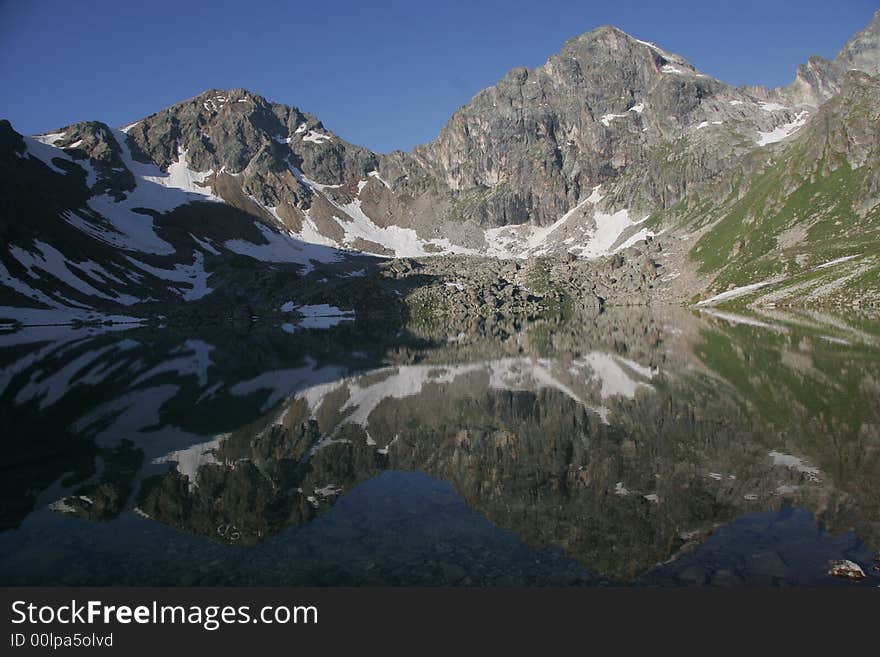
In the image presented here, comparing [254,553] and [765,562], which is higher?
[254,553]

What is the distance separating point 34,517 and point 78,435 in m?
12.3

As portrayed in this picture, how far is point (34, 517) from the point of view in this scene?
1898 centimetres

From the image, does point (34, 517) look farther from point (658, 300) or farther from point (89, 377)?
point (658, 300)

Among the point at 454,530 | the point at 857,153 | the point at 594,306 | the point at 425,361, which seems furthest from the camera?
the point at 594,306

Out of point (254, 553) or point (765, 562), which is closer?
point (765, 562)

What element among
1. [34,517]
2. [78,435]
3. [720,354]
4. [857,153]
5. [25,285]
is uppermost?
[857,153]

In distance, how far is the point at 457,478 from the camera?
870 inches

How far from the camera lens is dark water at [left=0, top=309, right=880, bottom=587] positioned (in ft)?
48.3

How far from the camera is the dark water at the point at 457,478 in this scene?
1473 cm

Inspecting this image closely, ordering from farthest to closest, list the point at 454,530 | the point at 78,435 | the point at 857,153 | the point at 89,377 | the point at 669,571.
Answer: the point at 857,153 < the point at 89,377 < the point at 78,435 < the point at 454,530 < the point at 669,571

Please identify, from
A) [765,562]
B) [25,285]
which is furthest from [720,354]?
[25,285]

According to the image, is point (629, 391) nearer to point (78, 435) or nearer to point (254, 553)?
point (254, 553)

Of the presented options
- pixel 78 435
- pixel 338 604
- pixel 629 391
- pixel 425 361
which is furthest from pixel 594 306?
pixel 338 604

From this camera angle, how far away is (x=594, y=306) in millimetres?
186750
